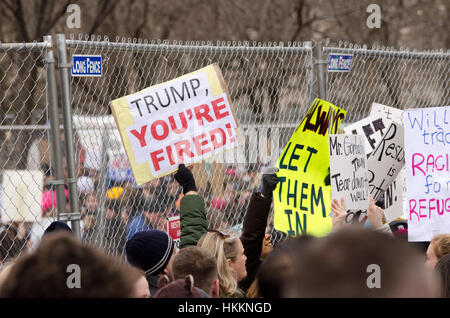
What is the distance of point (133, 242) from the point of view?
165 inches

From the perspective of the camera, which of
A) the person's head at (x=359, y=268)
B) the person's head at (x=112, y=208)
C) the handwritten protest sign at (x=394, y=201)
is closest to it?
the person's head at (x=359, y=268)

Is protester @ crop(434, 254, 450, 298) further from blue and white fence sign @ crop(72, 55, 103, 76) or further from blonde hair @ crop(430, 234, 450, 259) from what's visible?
blue and white fence sign @ crop(72, 55, 103, 76)

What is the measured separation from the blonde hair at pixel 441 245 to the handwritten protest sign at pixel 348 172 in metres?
0.81

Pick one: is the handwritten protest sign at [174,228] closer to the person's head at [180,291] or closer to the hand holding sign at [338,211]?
the hand holding sign at [338,211]

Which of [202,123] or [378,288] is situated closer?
[378,288]

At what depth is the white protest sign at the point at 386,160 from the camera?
5590 mm

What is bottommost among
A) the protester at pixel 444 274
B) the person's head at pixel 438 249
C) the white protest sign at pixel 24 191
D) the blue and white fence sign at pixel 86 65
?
the protester at pixel 444 274

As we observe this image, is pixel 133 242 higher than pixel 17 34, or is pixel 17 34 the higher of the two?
pixel 17 34

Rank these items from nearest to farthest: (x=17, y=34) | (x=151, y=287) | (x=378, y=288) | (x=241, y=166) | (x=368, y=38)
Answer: (x=378, y=288), (x=151, y=287), (x=241, y=166), (x=17, y=34), (x=368, y=38)

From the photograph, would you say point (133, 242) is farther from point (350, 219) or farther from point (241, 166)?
point (241, 166)

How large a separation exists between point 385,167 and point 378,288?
411 centimetres

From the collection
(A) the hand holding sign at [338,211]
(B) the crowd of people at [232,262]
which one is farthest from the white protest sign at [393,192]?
(A) the hand holding sign at [338,211]
